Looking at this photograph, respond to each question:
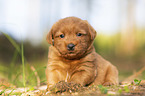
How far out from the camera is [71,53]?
3.57 metres

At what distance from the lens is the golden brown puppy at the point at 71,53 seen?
3.57 meters

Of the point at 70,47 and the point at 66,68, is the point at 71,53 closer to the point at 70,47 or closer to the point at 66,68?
the point at 70,47

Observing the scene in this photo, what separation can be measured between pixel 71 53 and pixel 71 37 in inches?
11.9

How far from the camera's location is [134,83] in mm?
3883

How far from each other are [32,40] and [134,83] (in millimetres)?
10969

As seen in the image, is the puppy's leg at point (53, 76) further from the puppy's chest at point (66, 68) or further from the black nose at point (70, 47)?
the black nose at point (70, 47)

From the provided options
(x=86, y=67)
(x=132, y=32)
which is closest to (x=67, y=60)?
(x=86, y=67)

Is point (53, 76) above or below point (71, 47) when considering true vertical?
below

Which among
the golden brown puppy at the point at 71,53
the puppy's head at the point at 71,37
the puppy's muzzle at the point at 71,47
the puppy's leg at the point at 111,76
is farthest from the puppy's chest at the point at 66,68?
the puppy's leg at the point at 111,76

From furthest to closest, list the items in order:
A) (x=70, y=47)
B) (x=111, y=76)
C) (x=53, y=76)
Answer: (x=111, y=76), (x=53, y=76), (x=70, y=47)

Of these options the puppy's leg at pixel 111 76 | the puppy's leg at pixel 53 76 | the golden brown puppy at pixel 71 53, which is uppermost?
the golden brown puppy at pixel 71 53

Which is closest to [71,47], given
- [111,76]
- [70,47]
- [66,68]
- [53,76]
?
[70,47]

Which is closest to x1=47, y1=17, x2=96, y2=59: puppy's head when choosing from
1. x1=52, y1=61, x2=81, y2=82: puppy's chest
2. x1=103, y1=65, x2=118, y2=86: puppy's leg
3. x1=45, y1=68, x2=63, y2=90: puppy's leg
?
x1=52, y1=61, x2=81, y2=82: puppy's chest

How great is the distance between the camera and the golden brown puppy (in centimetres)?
357
